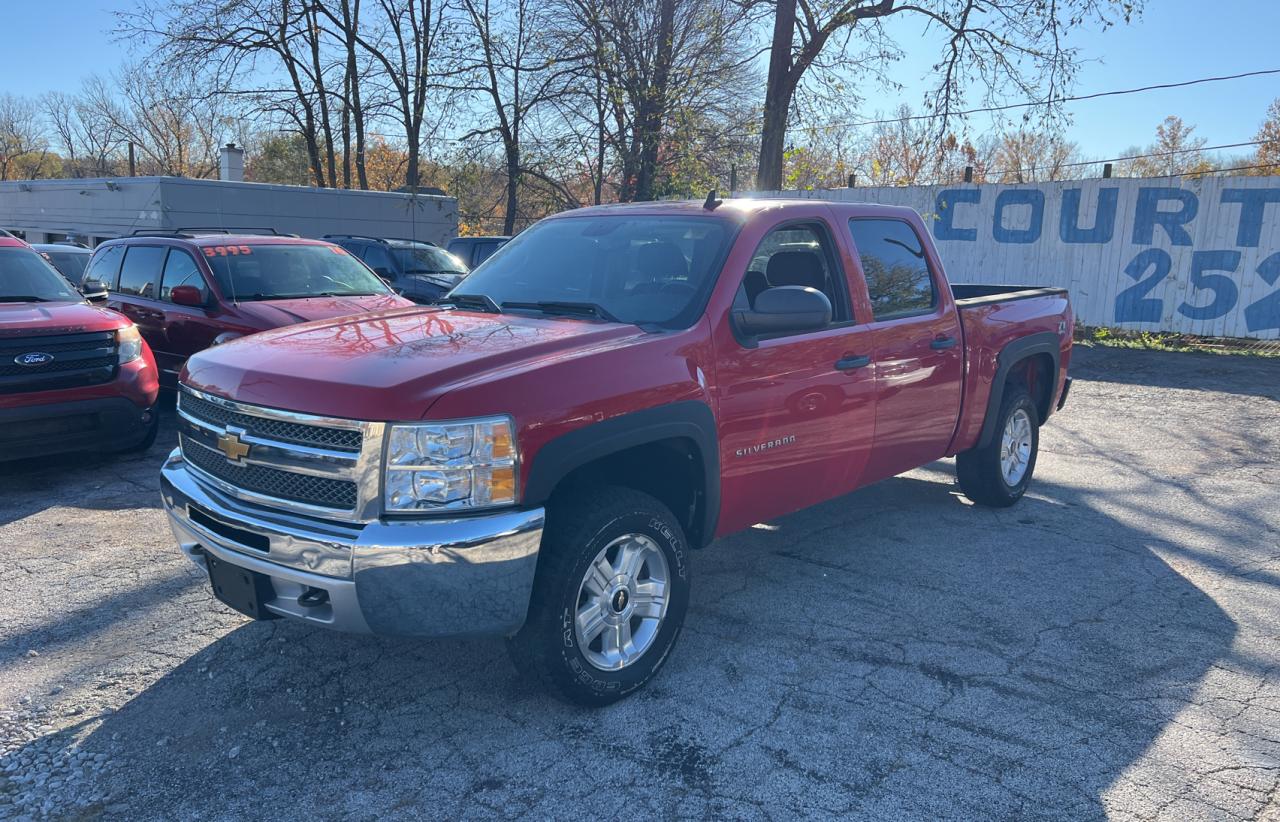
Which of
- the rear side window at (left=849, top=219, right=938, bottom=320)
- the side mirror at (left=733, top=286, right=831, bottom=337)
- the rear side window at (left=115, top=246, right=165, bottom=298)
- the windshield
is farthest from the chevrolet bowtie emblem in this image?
the windshield

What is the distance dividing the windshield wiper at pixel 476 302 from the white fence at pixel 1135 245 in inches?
418

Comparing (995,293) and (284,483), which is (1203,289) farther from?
(284,483)

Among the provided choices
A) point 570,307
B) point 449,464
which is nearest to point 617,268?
point 570,307

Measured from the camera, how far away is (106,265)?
31.7 ft

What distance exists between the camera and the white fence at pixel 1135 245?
1341cm

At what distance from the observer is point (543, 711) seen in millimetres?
3553

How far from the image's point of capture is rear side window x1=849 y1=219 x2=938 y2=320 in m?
4.92

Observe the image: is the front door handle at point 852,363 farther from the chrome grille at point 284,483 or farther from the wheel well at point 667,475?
the chrome grille at point 284,483

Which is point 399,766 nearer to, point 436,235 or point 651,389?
point 651,389

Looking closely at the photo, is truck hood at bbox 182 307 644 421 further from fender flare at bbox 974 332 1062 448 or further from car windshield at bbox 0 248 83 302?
car windshield at bbox 0 248 83 302

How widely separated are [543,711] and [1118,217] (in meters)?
14.0

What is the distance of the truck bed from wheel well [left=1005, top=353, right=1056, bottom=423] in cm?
45

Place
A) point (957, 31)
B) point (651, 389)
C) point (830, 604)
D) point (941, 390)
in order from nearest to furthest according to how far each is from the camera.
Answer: point (651, 389)
point (830, 604)
point (941, 390)
point (957, 31)

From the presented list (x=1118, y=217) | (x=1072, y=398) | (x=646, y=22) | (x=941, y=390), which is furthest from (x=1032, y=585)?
(x=646, y=22)
